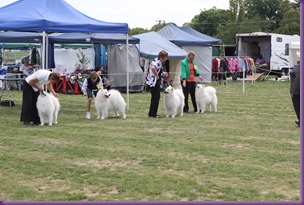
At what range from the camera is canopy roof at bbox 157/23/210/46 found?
24500 mm

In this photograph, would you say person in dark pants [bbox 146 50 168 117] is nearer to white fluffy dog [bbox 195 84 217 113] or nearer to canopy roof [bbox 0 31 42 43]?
white fluffy dog [bbox 195 84 217 113]

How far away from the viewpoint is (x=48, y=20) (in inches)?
447

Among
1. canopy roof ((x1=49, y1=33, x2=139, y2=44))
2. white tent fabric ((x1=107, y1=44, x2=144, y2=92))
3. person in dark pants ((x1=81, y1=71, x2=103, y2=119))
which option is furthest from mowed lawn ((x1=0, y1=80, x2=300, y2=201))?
white tent fabric ((x1=107, y1=44, x2=144, y2=92))

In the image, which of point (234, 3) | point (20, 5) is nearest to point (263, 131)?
point (20, 5)

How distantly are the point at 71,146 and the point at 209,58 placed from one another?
61.7ft

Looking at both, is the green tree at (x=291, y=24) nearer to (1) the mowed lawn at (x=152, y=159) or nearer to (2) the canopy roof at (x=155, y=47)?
(2) the canopy roof at (x=155, y=47)

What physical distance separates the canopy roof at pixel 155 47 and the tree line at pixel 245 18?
35.0 meters

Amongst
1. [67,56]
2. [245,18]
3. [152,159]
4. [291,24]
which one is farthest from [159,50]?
[245,18]

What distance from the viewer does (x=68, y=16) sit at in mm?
12336

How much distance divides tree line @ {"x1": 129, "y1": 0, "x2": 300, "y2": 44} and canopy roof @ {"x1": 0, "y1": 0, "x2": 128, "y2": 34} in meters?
45.0

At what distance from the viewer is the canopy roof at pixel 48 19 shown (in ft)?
36.8

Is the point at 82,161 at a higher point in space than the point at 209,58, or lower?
lower

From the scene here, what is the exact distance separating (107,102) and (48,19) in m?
2.37

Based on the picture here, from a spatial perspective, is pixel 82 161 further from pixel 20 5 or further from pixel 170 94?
pixel 20 5
